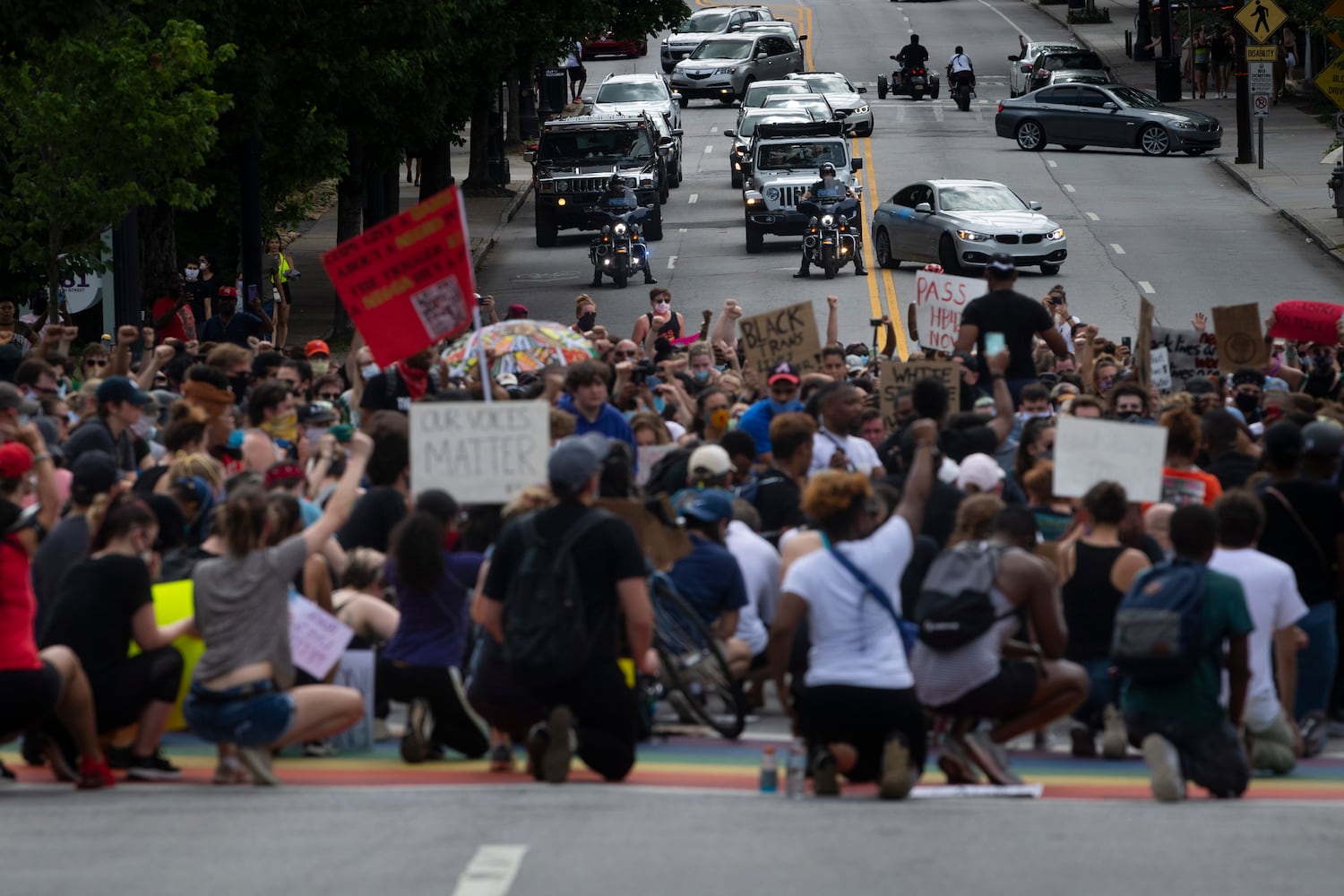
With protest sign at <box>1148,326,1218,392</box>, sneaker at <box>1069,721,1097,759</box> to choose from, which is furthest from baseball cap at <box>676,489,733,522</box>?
protest sign at <box>1148,326,1218,392</box>

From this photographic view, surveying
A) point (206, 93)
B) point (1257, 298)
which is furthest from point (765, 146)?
point (206, 93)

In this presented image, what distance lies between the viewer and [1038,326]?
1466cm

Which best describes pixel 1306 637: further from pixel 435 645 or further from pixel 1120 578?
pixel 435 645

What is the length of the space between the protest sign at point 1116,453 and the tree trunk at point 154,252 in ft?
65.9

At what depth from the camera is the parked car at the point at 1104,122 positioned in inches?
1949

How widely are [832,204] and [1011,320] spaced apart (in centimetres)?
2055

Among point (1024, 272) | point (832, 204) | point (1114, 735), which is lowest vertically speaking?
point (1024, 272)

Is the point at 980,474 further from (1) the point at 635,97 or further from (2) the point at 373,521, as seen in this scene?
(1) the point at 635,97

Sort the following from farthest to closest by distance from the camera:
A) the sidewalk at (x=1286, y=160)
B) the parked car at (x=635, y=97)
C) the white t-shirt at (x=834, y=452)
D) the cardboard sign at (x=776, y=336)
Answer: the parked car at (x=635, y=97) < the sidewalk at (x=1286, y=160) < the cardboard sign at (x=776, y=336) < the white t-shirt at (x=834, y=452)

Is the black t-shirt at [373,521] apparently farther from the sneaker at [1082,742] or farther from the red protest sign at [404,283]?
the sneaker at [1082,742]

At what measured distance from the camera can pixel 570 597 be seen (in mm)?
8562

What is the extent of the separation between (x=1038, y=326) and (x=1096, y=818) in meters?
6.87

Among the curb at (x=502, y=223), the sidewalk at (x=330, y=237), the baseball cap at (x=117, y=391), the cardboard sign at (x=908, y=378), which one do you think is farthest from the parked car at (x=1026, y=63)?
the baseball cap at (x=117, y=391)

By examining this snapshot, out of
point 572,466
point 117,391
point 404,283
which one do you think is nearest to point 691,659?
point 572,466
